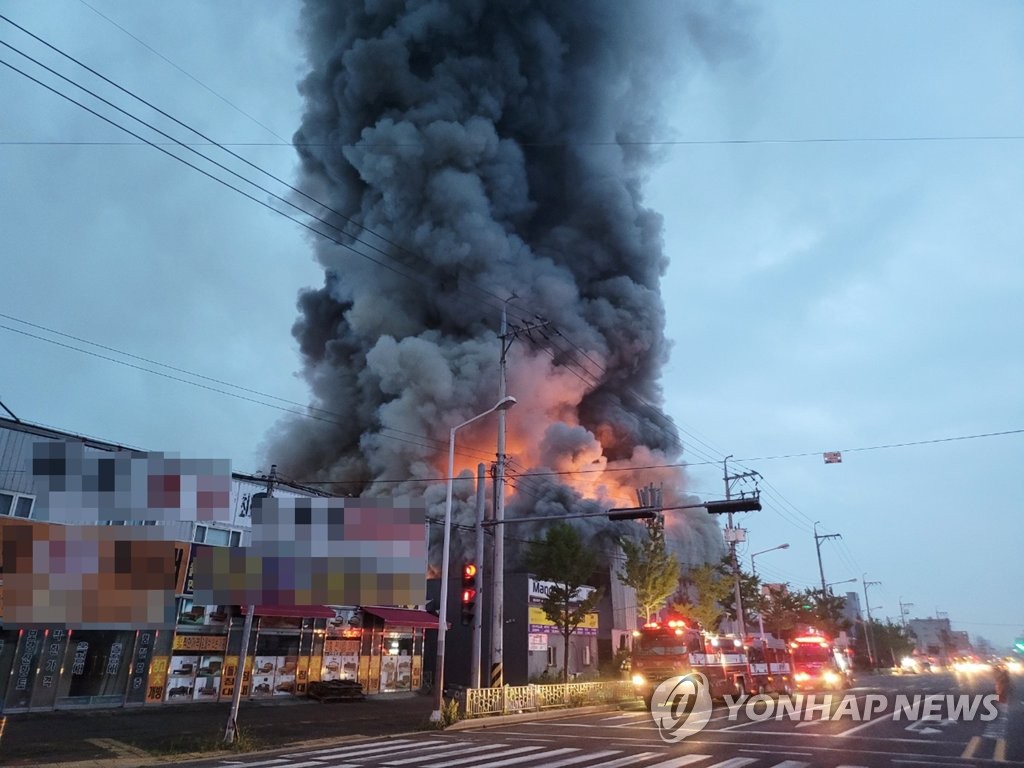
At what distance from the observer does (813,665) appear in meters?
34.9

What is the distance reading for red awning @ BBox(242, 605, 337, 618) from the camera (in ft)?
70.0

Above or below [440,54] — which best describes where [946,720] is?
below

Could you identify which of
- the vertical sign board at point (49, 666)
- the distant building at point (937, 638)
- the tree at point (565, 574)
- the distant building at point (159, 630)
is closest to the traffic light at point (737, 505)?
the distant building at point (159, 630)

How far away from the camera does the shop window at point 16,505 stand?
18.7 metres

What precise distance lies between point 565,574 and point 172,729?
20.0 m

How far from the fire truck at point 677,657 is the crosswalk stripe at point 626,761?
11.3 meters

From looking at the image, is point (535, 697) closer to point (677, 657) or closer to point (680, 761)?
point (677, 657)

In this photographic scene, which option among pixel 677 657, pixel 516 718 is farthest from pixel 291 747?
pixel 677 657

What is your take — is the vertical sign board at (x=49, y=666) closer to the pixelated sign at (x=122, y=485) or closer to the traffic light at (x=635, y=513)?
the pixelated sign at (x=122, y=485)

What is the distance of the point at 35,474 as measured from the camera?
62.8ft

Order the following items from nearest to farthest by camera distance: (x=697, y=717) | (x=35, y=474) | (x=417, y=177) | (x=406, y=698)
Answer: (x=35, y=474) → (x=697, y=717) → (x=406, y=698) → (x=417, y=177)

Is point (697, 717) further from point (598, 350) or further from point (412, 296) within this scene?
point (412, 296)

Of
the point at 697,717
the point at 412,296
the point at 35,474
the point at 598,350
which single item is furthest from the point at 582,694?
the point at 412,296

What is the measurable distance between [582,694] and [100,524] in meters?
17.3
